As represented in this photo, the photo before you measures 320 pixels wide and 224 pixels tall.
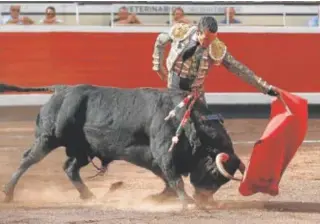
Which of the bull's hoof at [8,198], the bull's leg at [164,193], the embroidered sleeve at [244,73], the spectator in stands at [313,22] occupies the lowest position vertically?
the spectator in stands at [313,22]

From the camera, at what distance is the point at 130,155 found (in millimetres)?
5996

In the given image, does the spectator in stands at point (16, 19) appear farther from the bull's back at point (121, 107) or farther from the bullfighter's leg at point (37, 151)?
the bull's back at point (121, 107)

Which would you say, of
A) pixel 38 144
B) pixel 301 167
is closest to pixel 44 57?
pixel 301 167

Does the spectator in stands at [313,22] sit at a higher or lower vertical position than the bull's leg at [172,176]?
lower

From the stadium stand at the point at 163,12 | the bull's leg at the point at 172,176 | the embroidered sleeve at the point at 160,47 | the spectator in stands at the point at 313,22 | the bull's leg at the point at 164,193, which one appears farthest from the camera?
the spectator in stands at the point at 313,22

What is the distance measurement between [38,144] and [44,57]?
5.28 m

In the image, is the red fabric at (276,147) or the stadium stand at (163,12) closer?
the red fabric at (276,147)

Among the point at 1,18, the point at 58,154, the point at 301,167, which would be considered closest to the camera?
the point at 301,167

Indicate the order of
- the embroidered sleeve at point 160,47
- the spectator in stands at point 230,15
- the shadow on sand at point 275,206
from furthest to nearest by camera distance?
the spectator in stands at point 230,15, the embroidered sleeve at point 160,47, the shadow on sand at point 275,206

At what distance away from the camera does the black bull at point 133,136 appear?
5.75 metres

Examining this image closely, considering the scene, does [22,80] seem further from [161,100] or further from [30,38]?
[161,100]

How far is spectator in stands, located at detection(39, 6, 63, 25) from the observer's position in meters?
11.1

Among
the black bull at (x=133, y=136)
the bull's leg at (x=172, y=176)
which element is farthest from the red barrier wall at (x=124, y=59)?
the bull's leg at (x=172, y=176)

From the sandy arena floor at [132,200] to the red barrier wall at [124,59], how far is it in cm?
270
